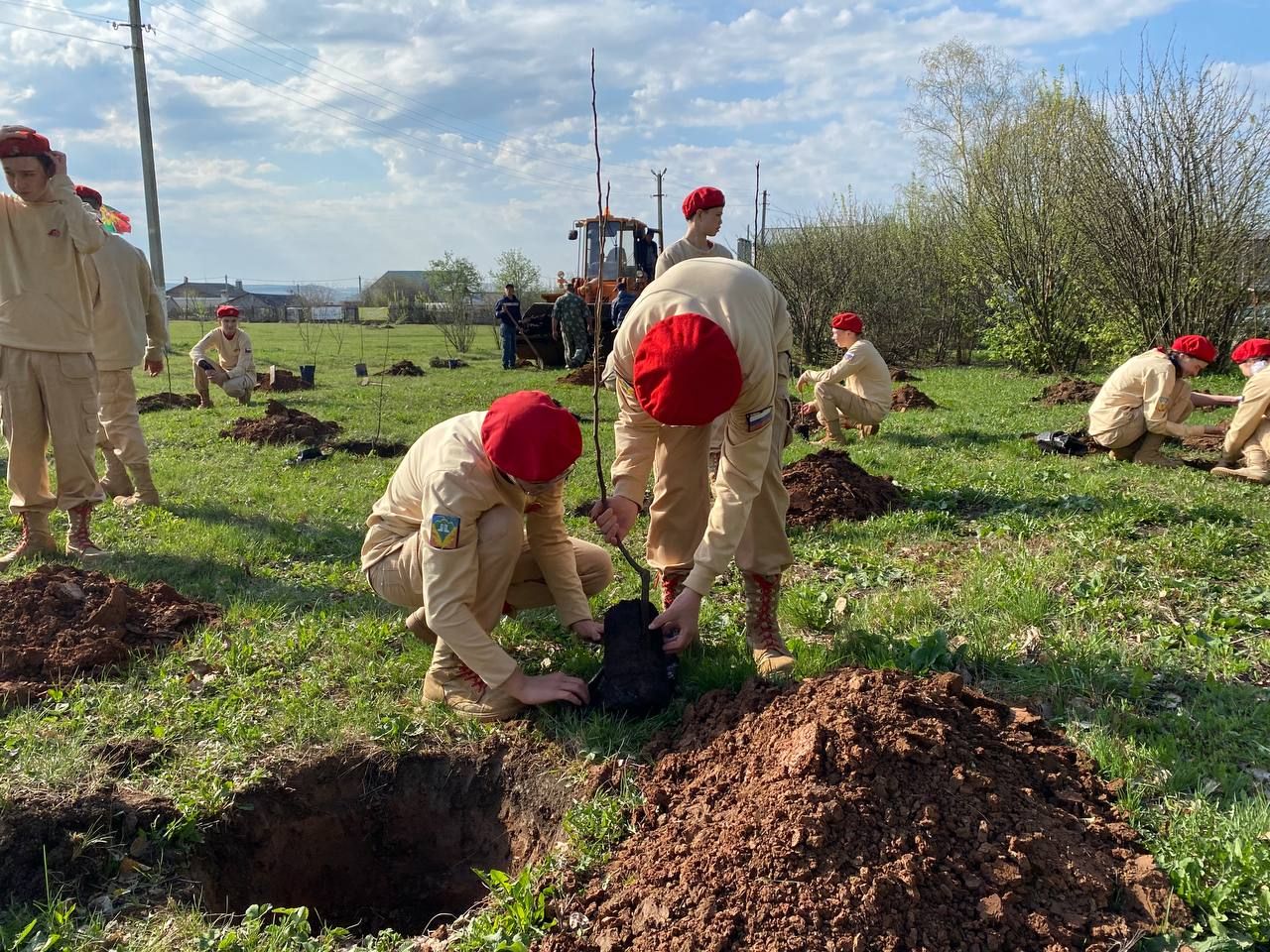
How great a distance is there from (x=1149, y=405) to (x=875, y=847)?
6.16m

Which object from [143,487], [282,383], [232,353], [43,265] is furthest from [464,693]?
[282,383]

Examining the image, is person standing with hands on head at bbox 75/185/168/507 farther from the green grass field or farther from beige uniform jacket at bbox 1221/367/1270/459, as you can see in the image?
beige uniform jacket at bbox 1221/367/1270/459

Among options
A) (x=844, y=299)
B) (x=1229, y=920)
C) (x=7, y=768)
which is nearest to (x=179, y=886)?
(x=7, y=768)

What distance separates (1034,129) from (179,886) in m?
19.3

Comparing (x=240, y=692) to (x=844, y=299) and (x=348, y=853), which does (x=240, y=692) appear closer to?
(x=348, y=853)

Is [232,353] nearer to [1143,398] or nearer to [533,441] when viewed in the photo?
[533,441]

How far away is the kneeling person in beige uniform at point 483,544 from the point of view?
2670 millimetres

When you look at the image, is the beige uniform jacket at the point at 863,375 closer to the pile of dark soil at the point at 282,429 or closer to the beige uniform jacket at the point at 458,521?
the pile of dark soil at the point at 282,429

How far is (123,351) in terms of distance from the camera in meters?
5.83

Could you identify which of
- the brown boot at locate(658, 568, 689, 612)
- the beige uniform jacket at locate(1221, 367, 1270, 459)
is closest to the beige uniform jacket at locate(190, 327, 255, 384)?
the brown boot at locate(658, 568, 689, 612)

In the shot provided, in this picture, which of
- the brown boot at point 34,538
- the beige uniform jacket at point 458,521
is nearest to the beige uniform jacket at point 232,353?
the brown boot at point 34,538

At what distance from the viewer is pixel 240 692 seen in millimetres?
3279

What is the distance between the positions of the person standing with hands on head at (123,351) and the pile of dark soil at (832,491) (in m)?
4.63

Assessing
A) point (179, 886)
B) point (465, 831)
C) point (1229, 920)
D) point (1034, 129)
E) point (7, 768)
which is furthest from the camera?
point (1034, 129)
